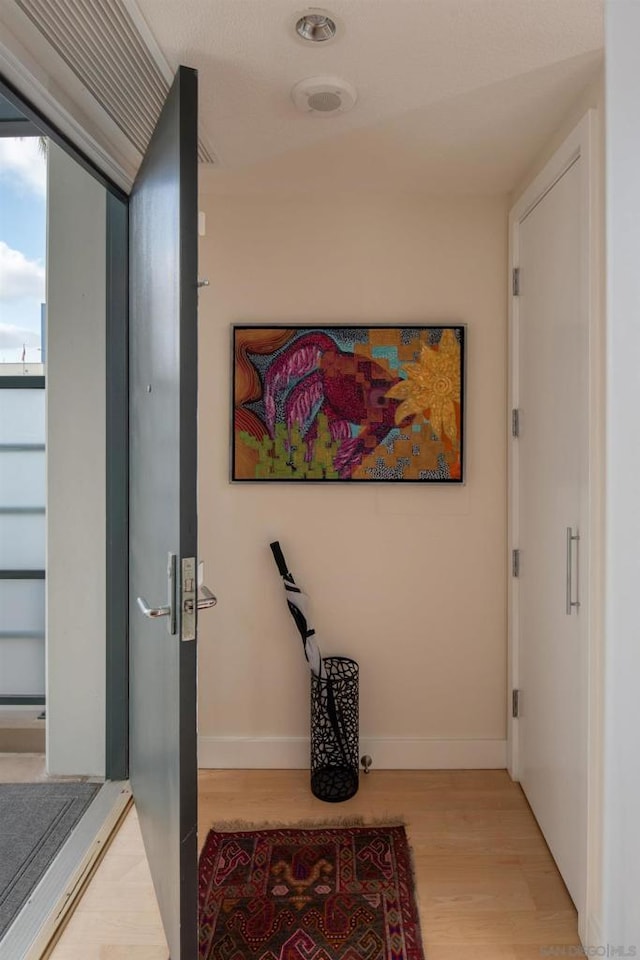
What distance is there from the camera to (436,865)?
1.95 m

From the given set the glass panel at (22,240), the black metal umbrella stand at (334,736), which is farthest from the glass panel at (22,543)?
the black metal umbrella stand at (334,736)

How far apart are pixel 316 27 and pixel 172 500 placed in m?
1.21

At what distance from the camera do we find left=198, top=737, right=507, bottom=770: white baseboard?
254 cm

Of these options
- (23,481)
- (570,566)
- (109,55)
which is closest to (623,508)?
(570,566)

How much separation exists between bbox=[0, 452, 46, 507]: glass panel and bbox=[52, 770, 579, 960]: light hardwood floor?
1446 mm

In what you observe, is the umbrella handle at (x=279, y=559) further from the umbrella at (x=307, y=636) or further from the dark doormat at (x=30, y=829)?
the dark doormat at (x=30, y=829)

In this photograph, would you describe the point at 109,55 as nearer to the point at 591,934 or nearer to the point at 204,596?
the point at 204,596

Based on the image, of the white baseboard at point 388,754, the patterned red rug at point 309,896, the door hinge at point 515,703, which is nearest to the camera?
the patterned red rug at point 309,896

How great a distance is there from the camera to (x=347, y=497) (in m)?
2.54

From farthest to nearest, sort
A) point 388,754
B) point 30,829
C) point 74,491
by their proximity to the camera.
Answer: point 388,754 → point 74,491 → point 30,829

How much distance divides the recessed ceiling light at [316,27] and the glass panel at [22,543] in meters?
2.21

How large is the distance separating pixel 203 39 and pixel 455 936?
97.5 inches

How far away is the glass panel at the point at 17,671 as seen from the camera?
2.76 metres

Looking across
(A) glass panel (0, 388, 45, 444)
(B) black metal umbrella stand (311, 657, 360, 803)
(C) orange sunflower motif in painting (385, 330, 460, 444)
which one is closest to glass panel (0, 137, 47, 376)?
(A) glass panel (0, 388, 45, 444)
